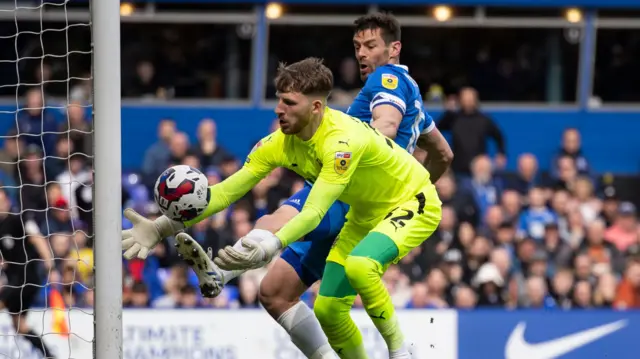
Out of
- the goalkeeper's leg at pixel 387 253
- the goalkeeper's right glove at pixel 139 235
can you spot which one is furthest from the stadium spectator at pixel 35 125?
the goalkeeper's leg at pixel 387 253

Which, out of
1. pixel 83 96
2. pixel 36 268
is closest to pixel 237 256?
pixel 36 268

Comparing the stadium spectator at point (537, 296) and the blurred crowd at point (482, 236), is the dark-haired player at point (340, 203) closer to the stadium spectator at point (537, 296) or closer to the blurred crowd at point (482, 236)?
the blurred crowd at point (482, 236)

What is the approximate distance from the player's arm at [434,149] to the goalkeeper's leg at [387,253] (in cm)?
98

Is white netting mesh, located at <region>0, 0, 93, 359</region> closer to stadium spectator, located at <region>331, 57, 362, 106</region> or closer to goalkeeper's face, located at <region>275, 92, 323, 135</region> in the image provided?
goalkeeper's face, located at <region>275, 92, 323, 135</region>

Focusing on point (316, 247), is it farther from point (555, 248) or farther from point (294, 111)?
point (555, 248)

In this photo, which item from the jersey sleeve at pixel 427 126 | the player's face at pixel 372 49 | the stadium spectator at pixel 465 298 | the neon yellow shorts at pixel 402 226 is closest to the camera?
the neon yellow shorts at pixel 402 226

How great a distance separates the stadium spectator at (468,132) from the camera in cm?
1516

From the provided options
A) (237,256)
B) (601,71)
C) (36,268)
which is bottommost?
(36,268)

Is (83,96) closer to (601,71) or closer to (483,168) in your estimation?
(483,168)

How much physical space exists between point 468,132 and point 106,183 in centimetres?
840

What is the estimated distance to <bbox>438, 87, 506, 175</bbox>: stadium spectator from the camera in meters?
15.2

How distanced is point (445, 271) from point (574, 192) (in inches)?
101

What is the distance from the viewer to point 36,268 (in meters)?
12.5

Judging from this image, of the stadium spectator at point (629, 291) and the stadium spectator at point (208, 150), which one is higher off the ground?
the stadium spectator at point (208, 150)
